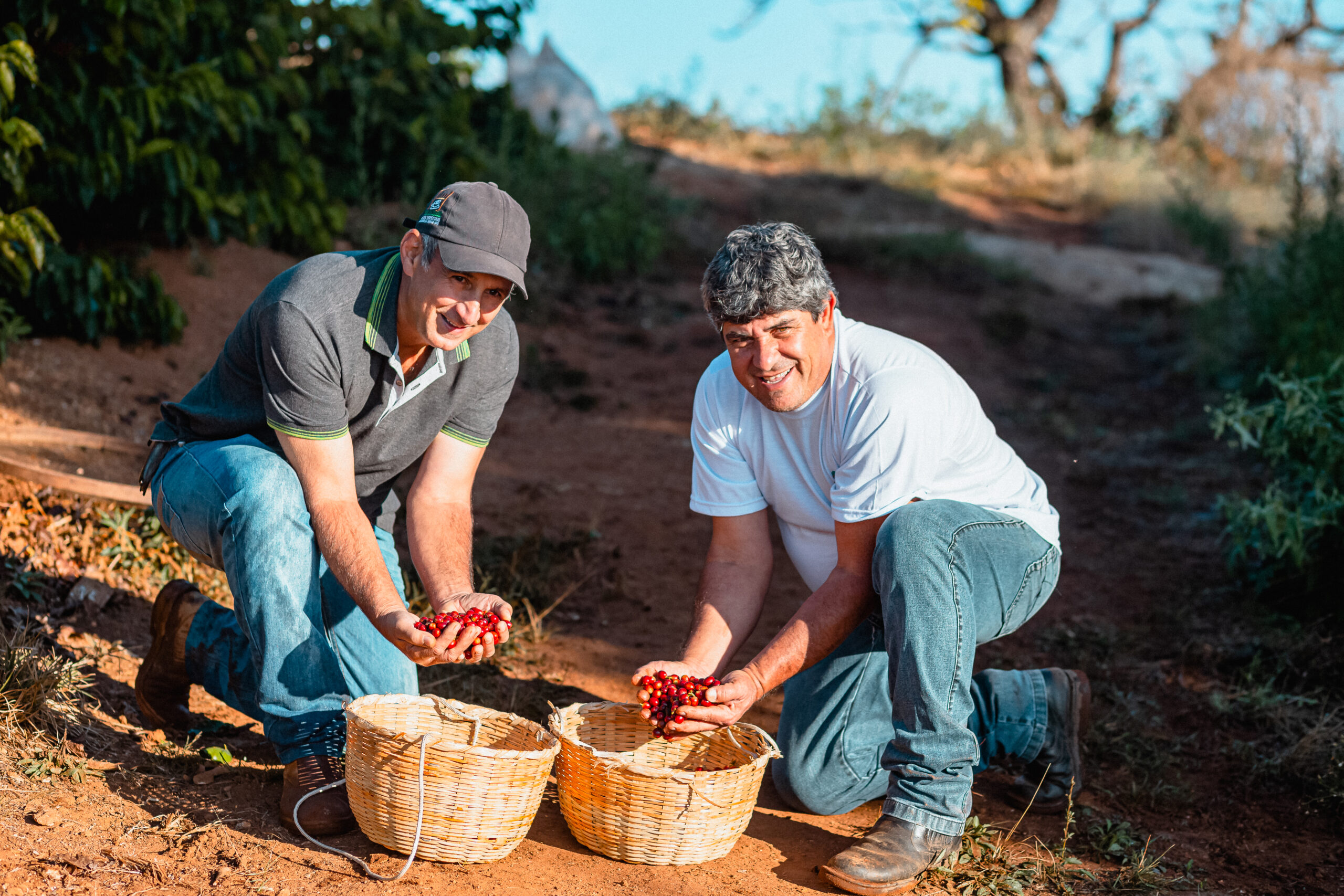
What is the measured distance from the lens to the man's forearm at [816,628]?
262 centimetres

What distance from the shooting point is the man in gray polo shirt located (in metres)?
2.61

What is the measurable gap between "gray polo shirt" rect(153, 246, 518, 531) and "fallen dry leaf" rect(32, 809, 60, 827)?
0.96 metres

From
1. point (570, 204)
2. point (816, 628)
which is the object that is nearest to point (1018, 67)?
point (570, 204)

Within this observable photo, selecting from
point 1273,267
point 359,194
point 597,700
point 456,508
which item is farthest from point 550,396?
point 1273,267

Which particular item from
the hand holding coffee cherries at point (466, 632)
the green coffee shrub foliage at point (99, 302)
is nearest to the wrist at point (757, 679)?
the hand holding coffee cherries at point (466, 632)

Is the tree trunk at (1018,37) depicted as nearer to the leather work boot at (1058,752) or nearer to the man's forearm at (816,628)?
the leather work boot at (1058,752)

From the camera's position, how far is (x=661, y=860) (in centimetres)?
259

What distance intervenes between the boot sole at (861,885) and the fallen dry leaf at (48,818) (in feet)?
5.61

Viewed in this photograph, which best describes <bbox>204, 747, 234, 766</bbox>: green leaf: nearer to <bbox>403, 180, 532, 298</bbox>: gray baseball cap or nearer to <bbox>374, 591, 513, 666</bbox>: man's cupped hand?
<bbox>374, 591, 513, 666</bbox>: man's cupped hand

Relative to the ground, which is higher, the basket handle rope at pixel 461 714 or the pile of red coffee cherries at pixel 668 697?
the pile of red coffee cherries at pixel 668 697

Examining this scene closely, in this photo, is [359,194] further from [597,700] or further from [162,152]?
[597,700]

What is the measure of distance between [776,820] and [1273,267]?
8309 mm

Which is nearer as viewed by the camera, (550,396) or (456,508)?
(456,508)

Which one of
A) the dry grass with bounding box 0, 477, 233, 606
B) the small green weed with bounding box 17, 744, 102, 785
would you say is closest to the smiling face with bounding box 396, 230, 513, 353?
the small green weed with bounding box 17, 744, 102, 785
